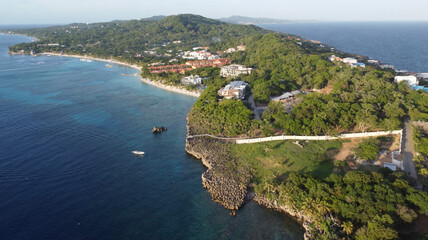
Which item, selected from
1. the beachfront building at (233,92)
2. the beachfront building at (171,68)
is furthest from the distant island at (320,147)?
the beachfront building at (171,68)

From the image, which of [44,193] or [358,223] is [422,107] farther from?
[44,193]

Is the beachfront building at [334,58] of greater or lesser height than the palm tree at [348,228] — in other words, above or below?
above

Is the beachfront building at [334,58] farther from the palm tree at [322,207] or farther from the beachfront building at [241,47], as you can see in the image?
the palm tree at [322,207]

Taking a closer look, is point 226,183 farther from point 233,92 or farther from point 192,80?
point 192,80

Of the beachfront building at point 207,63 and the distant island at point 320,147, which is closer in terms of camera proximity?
the distant island at point 320,147

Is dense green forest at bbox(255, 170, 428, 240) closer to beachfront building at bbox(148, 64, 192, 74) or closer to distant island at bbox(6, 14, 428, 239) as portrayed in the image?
distant island at bbox(6, 14, 428, 239)

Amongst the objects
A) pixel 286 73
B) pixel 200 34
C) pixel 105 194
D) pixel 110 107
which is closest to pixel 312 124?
pixel 105 194
